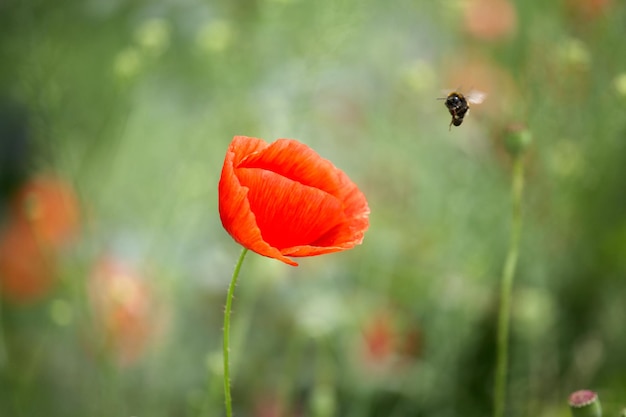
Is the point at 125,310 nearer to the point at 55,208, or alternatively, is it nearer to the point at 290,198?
the point at 55,208

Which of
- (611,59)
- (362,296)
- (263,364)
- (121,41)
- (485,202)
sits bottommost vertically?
(263,364)

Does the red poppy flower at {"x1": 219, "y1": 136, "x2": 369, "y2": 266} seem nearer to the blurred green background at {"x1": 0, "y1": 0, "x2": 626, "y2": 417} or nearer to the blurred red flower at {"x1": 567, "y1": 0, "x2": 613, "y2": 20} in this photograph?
the blurred green background at {"x1": 0, "y1": 0, "x2": 626, "y2": 417}

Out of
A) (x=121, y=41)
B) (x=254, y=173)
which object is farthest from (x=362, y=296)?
(x=254, y=173)

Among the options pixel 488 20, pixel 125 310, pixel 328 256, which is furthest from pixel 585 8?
pixel 125 310

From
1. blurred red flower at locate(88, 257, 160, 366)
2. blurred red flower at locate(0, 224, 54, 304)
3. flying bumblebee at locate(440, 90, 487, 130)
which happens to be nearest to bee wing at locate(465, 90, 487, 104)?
flying bumblebee at locate(440, 90, 487, 130)

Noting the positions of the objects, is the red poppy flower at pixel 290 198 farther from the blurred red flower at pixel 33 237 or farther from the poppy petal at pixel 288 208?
the blurred red flower at pixel 33 237

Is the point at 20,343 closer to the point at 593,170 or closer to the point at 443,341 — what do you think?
the point at 443,341
